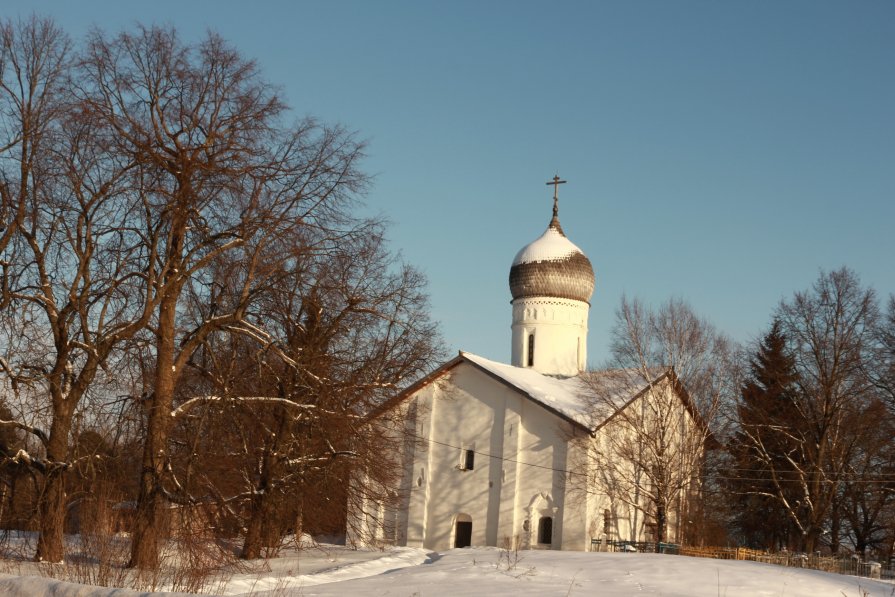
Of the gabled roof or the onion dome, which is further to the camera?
the onion dome

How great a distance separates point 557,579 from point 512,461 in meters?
18.2

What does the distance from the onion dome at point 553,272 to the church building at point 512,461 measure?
381 centimetres

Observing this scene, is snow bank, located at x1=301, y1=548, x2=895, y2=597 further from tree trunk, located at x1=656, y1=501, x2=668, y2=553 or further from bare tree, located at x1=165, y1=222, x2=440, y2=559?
tree trunk, located at x1=656, y1=501, x2=668, y2=553

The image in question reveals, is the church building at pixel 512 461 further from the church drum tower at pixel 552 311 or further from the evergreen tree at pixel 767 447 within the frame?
the evergreen tree at pixel 767 447

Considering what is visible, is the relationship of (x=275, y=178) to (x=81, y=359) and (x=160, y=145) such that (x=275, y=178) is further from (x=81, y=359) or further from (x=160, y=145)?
(x=81, y=359)

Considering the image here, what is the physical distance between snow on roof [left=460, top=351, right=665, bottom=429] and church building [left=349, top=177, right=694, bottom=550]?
0.16 feet

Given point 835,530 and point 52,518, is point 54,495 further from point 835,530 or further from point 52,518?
point 835,530

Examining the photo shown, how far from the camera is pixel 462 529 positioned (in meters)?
32.7

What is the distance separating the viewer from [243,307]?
49.8 feet

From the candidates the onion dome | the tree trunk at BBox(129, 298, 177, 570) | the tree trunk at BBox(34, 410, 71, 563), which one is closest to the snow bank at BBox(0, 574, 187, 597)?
the tree trunk at BBox(129, 298, 177, 570)

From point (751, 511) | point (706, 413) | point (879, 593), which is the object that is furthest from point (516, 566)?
point (751, 511)

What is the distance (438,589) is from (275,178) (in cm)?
661

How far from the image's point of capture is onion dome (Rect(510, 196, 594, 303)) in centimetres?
3769

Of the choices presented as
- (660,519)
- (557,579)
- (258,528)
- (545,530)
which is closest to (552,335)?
(545,530)
